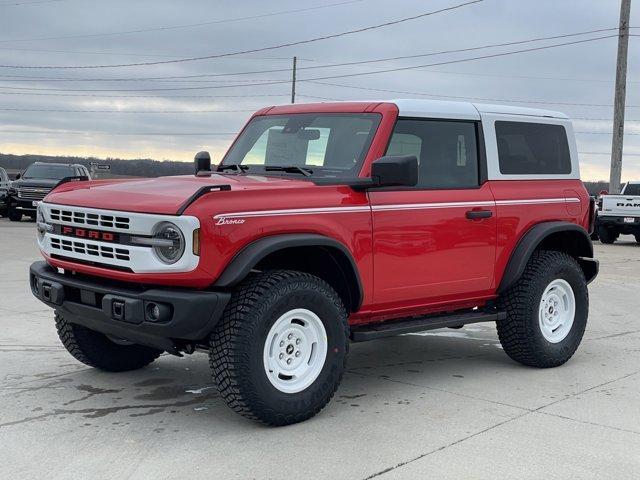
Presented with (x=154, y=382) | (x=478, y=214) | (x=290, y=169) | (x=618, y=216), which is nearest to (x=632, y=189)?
(x=618, y=216)

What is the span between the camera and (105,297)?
15.9ft

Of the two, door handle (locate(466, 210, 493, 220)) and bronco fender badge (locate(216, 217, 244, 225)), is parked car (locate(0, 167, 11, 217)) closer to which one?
door handle (locate(466, 210, 493, 220))

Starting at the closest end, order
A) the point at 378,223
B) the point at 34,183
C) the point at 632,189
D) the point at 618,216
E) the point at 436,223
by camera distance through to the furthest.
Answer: the point at 378,223 < the point at 436,223 < the point at 618,216 < the point at 632,189 < the point at 34,183

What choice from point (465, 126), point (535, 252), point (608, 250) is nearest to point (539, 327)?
point (535, 252)

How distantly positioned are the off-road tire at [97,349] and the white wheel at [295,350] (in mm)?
1714

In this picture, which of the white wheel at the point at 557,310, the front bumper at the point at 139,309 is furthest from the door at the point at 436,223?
the front bumper at the point at 139,309

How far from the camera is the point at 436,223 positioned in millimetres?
5914

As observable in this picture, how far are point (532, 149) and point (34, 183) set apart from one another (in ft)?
72.1

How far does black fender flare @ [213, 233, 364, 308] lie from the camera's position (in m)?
4.75

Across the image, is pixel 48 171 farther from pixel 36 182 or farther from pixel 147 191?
pixel 147 191

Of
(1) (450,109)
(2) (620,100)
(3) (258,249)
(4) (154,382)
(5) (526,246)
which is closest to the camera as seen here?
(3) (258,249)

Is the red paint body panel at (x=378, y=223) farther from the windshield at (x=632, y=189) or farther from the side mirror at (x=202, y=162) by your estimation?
the windshield at (x=632, y=189)

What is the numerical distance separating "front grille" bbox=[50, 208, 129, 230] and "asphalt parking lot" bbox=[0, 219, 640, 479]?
119cm

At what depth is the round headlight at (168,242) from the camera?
15.3 ft
